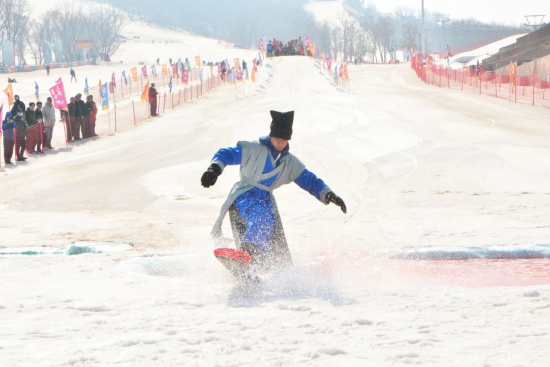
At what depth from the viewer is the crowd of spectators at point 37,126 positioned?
1614cm

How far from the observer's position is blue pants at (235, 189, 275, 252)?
201 inches

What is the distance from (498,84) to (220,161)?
→ 33523mm

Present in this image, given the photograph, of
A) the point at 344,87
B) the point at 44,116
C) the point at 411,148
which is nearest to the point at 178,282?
the point at 411,148

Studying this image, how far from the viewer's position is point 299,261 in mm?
6301

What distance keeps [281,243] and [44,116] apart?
14.9 meters

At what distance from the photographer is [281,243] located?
5.53 metres

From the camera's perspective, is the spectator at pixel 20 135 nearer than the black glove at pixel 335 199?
No

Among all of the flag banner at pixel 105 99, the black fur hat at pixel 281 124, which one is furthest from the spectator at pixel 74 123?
the black fur hat at pixel 281 124

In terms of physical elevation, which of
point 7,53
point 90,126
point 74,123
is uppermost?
point 7,53

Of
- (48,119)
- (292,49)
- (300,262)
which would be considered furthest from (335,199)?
(292,49)

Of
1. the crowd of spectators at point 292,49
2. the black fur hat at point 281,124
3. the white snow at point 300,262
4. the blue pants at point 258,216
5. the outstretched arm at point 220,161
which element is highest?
the crowd of spectators at point 292,49

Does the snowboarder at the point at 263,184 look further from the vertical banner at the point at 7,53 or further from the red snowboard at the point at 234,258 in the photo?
the vertical banner at the point at 7,53

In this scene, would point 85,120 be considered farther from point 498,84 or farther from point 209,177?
point 498,84

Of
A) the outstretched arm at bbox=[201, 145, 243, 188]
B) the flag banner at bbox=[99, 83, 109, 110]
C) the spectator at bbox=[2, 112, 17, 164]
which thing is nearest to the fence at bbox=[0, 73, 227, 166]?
the spectator at bbox=[2, 112, 17, 164]
